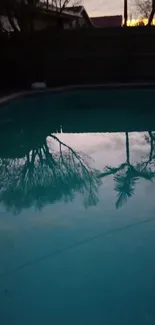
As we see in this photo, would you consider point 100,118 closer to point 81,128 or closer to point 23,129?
point 81,128

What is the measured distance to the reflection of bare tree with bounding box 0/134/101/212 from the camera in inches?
182

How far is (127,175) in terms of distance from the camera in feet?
17.9

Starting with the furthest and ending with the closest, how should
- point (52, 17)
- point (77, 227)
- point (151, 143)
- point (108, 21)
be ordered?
point (108, 21), point (52, 17), point (151, 143), point (77, 227)

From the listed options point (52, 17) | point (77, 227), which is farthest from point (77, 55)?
point (77, 227)

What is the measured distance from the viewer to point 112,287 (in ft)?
9.07

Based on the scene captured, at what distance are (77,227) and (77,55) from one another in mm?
10897

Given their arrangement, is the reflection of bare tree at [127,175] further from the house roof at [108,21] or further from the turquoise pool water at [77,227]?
the house roof at [108,21]

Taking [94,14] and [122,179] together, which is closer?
[122,179]

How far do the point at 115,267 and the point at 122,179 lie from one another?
2.34 m

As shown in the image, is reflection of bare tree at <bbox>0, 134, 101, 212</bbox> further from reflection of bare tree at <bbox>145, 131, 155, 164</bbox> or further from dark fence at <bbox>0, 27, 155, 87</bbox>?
dark fence at <bbox>0, 27, 155, 87</bbox>

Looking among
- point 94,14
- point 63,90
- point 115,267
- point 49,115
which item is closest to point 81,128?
point 49,115

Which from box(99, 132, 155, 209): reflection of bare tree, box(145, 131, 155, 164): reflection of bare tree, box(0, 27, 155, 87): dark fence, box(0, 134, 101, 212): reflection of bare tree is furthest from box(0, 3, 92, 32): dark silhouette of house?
box(99, 132, 155, 209): reflection of bare tree

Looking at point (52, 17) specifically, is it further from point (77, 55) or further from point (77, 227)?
Result: point (77, 227)

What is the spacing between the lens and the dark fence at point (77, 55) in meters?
13.2
